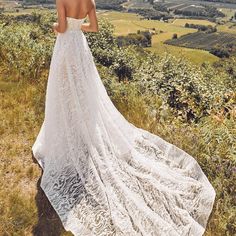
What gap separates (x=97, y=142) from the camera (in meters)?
6.07

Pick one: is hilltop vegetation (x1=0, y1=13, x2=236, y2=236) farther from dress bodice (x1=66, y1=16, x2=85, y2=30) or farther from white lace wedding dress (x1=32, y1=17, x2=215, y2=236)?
dress bodice (x1=66, y1=16, x2=85, y2=30)

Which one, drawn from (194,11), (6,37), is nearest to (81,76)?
(6,37)

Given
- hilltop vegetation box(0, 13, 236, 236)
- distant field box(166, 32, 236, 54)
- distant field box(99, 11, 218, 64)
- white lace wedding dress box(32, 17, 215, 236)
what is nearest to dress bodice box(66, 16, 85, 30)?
white lace wedding dress box(32, 17, 215, 236)

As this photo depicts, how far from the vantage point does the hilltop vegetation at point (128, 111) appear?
18.7 feet

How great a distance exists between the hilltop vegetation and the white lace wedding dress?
1.03 ft

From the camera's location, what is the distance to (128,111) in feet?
27.6

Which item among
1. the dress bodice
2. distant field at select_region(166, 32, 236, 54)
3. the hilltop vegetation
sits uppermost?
the dress bodice

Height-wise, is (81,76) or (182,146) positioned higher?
(81,76)

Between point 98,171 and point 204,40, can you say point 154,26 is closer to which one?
point 204,40

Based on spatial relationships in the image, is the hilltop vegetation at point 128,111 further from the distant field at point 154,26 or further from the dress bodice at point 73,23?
the distant field at point 154,26

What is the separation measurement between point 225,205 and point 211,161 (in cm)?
102

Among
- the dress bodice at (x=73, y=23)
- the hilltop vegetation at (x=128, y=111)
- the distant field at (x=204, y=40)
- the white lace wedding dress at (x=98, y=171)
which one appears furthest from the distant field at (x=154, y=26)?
the dress bodice at (x=73, y=23)

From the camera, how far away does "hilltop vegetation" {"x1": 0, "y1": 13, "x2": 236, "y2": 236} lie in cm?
570

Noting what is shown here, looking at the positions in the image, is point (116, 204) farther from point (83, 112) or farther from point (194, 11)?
point (194, 11)
